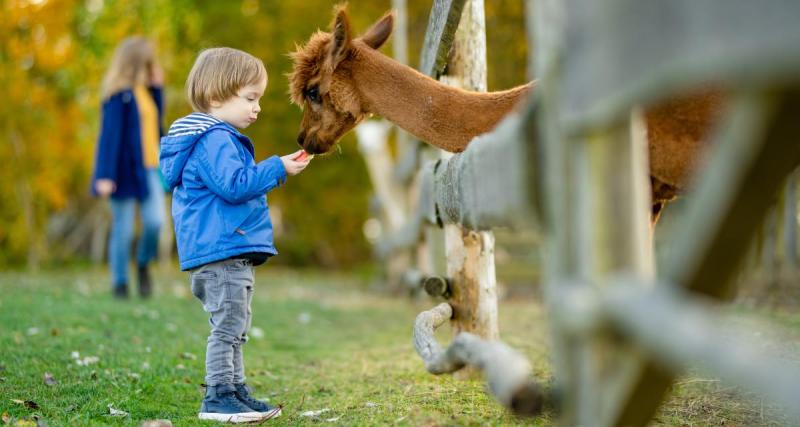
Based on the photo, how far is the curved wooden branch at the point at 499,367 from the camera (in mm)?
2020

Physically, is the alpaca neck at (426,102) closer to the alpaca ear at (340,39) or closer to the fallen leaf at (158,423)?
the alpaca ear at (340,39)

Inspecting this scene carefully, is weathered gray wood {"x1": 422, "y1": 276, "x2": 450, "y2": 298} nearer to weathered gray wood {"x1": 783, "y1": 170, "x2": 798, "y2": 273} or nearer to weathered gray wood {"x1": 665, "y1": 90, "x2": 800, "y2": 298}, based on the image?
weathered gray wood {"x1": 665, "y1": 90, "x2": 800, "y2": 298}

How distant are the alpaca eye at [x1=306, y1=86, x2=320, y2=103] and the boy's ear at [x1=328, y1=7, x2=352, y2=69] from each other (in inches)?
7.7

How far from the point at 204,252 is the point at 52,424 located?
0.84 m

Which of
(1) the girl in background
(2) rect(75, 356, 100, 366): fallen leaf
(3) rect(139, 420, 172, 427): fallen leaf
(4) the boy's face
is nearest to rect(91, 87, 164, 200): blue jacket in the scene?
(1) the girl in background

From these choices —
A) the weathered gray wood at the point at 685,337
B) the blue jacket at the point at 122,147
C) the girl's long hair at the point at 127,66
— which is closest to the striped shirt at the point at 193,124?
the weathered gray wood at the point at 685,337

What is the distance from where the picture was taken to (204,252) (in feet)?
11.2

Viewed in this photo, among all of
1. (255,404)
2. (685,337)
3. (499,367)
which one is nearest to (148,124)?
(255,404)

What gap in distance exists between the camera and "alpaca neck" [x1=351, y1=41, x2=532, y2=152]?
3479mm

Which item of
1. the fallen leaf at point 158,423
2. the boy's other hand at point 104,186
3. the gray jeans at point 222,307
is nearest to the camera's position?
the fallen leaf at point 158,423

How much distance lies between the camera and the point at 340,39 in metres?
3.84

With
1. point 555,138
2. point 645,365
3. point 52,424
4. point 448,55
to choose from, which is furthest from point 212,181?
point 645,365

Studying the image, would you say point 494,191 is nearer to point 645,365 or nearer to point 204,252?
point 645,365

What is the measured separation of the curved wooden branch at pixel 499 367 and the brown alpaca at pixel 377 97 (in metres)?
0.90
